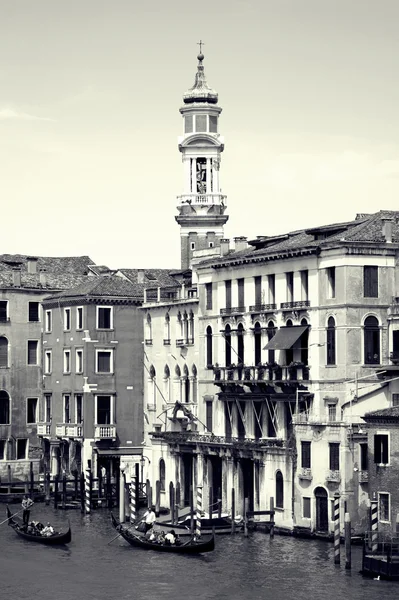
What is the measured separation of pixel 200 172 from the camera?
4434 inches

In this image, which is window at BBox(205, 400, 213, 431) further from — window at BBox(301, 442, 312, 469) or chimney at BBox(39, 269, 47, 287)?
chimney at BBox(39, 269, 47, 287)

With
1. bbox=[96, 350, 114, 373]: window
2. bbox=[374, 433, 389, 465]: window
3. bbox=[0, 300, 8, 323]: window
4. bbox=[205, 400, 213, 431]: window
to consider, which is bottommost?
bbox=[374, 433, 389, 465]: window

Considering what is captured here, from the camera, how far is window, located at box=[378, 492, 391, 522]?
65688 millimetres

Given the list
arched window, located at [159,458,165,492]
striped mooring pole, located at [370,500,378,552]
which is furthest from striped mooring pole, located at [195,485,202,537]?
striped mooring pole, located at [370,500,378,552]

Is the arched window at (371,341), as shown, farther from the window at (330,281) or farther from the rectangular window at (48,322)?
the rectangular window at (48,322)

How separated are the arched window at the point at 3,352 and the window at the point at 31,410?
2.49 m

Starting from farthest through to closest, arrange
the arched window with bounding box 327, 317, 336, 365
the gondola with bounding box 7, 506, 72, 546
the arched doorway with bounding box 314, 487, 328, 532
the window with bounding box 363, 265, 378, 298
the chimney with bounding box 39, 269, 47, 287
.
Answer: the chimney with bounding box 39, 269, 47, 287, the arched window with bounding box 327, 317, 336, 365, the window with bounding box 363, 265, 378, 298, the gondola with bounding box 7, 506, 72, 546, the arched doorway with bounding box 314, 487, 328, 532

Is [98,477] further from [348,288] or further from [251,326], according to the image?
[348,288]

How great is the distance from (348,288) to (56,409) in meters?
27.6

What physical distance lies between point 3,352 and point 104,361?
870cm

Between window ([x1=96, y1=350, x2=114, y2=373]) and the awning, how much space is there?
18220mm

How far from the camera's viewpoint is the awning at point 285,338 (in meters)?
73.2

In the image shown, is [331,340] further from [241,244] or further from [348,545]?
[348,545]

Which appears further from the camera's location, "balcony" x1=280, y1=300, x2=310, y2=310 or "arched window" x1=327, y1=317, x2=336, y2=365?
"balcony" x1=280, y1=300, x2=310, y2=310
